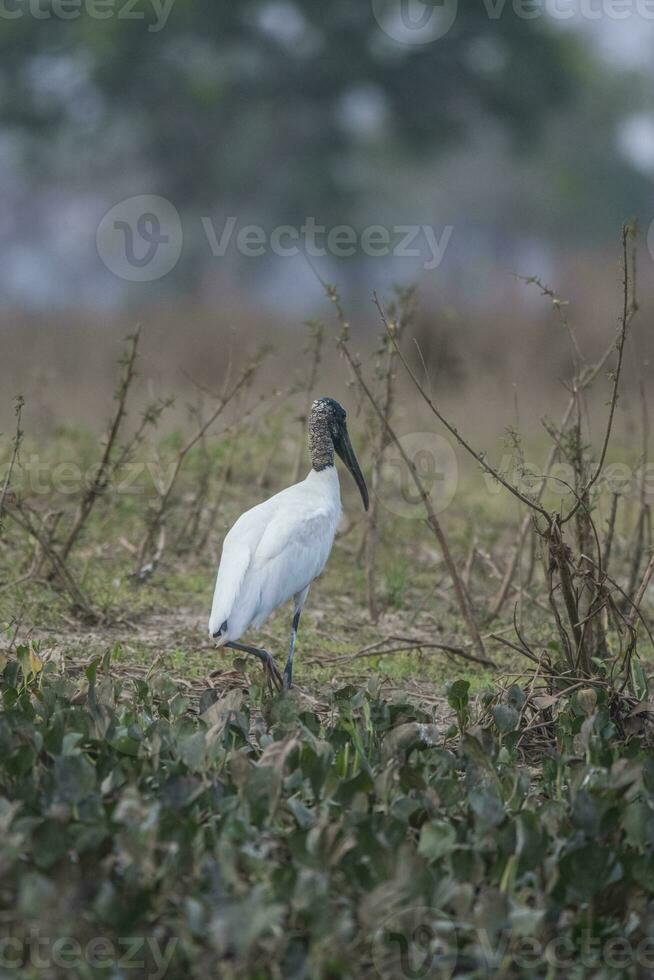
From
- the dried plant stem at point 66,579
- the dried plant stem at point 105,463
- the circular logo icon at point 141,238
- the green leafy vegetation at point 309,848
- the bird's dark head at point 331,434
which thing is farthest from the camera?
the circular logo icon at point 141,238

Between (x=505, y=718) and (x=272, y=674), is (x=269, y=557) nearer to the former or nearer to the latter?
(x=272, y=674)

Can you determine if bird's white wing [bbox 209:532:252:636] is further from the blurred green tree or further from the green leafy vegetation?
the blurred green tree

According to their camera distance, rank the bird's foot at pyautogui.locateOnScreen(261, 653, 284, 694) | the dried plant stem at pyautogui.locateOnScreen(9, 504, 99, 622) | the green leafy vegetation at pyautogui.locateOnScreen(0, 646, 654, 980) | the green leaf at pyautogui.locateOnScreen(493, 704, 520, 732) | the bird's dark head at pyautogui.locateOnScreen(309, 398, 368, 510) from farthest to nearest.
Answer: the bird's dark head at pyautogui.locateOnScreen(309, 398, 368, 510), the dried plant stem at pyautogui.locateOnScreen(9, 504, 99, 622), the bird's foot at pyautogui.locateOnScreen(261, 653, 284, 694), the green leaf at pyautogui.locateOnScreen(493, 704, 520, 732), the green leafy vegetation at pyautogui.locateOnScreen(0, 646, 654, 980)

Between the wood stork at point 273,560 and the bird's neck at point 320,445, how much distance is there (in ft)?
0.23

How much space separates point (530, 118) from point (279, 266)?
5484 millimetres

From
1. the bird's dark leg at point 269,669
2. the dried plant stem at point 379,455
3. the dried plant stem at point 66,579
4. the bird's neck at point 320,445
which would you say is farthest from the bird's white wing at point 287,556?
the dried plant stem at point 66,579

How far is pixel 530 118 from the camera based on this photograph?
2538cm

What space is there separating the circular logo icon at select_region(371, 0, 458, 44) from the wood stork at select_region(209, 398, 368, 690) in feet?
65.5

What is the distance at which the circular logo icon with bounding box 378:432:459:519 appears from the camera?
769 centimetres

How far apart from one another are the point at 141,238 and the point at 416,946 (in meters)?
21.6

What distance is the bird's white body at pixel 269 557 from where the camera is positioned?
4.66 m

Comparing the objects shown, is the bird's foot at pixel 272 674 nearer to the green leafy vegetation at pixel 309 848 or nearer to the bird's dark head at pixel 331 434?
the green leafy vegetation at pixel 309 848

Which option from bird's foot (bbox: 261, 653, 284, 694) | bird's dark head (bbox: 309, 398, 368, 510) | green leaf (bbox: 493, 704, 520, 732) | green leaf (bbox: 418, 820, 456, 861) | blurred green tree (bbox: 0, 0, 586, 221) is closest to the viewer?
green leaf (bbox: 418, 820, 456, 861)

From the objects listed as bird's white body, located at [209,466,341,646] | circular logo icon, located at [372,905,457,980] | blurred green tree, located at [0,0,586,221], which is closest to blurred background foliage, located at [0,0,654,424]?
blurred green tree, located at [0,0,586,221]
